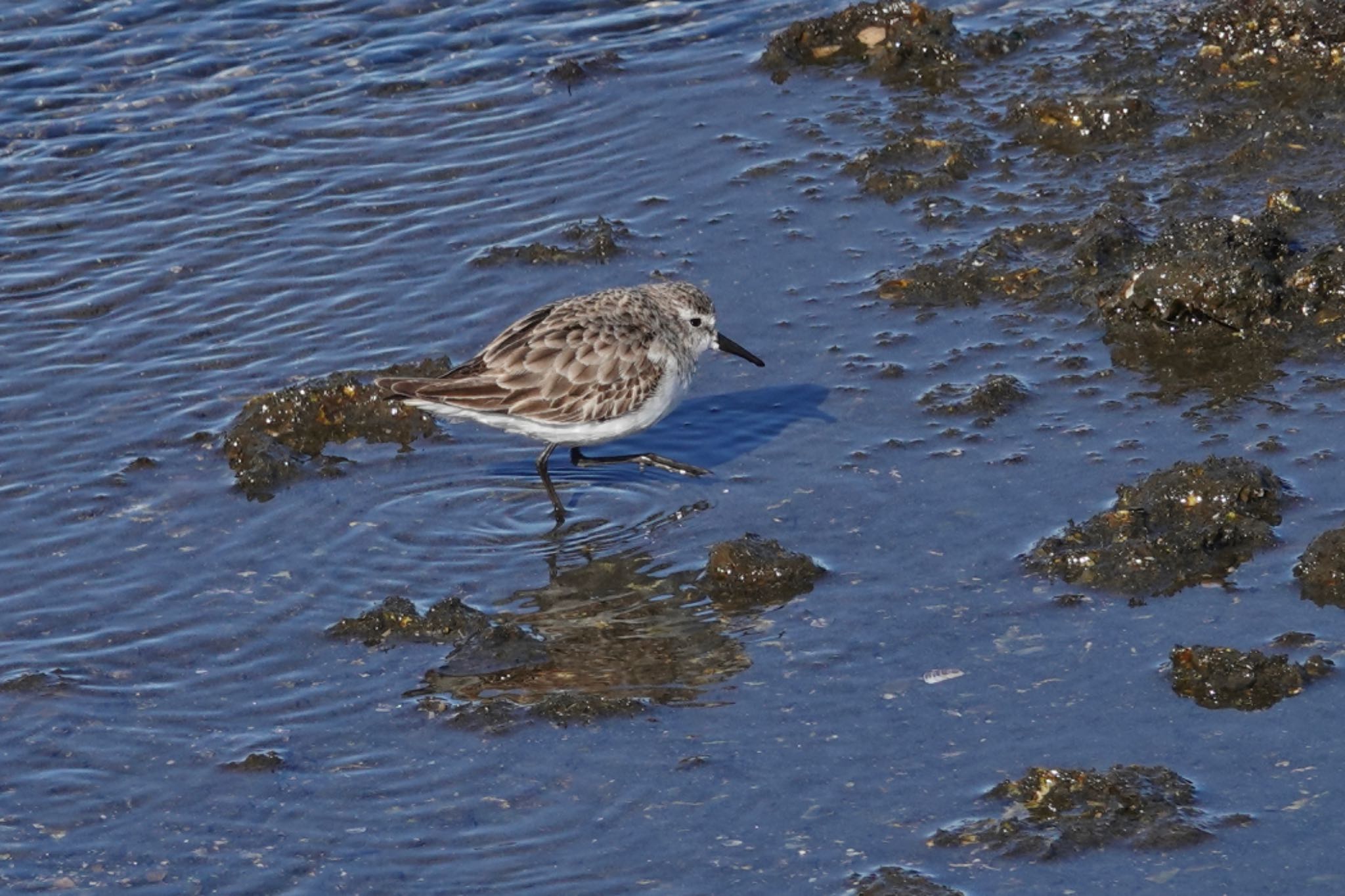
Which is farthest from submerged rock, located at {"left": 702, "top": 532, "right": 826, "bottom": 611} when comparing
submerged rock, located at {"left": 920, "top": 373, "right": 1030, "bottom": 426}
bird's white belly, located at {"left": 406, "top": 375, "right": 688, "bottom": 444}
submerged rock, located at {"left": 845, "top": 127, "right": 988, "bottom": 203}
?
submerged rock, located at {"left": 845, "top": 127, "right": 988, "bottom": 203}

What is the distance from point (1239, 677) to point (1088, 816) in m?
1.05

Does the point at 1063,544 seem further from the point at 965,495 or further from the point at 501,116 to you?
the point at 501,116

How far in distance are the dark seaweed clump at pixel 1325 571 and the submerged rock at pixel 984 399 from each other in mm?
2054

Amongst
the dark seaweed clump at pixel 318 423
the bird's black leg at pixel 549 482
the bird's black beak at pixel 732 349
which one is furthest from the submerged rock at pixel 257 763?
the bird's black beak at pixel 732 349

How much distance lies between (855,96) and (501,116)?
8.46ft

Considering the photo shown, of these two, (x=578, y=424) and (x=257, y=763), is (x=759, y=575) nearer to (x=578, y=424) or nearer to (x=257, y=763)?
(x=578, y=424)

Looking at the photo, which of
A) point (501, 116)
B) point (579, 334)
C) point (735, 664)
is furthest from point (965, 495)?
point (501, 116)

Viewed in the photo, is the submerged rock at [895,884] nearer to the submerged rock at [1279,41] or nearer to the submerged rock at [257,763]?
the submerged rock at [257,763]

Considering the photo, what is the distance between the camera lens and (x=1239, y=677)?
6.97m

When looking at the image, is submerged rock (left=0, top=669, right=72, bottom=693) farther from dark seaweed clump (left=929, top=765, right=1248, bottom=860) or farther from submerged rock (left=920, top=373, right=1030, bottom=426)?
submerged rock (left=920, top=373, right=1030, bottom=426)

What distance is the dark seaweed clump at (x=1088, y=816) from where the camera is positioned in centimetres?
623

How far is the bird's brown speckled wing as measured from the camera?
9172 mm

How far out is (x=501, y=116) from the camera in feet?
43.2

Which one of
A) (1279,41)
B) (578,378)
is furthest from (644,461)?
(1279,41)
